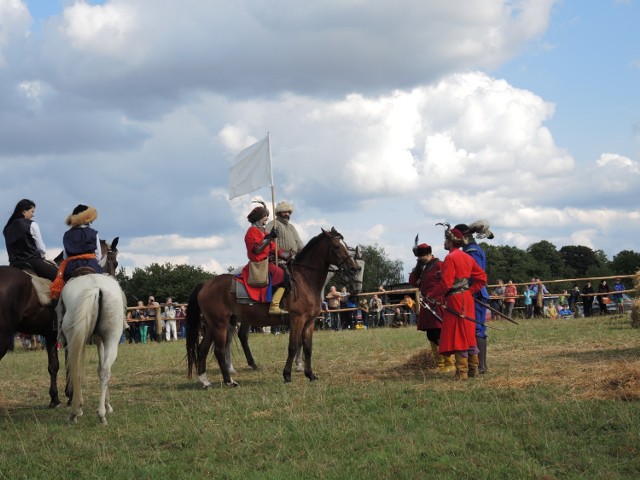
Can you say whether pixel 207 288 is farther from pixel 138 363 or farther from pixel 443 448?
pixel 443 448

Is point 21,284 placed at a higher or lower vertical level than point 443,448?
higher

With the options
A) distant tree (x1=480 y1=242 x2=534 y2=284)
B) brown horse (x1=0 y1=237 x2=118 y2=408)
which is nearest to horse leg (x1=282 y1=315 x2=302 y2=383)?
brown horse (x1=0 y1=237 x2=118 y2=408)

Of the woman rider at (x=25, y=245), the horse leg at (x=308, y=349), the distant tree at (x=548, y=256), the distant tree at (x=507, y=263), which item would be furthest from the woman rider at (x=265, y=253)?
the distant tree at (x=548, y=256)

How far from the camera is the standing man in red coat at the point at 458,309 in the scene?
11055 millimetres

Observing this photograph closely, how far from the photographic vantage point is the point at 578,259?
374 feet

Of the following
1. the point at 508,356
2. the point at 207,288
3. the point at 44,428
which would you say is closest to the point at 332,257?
the point at 207,288

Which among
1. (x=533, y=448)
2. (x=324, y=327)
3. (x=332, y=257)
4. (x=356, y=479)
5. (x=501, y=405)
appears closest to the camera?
(x=356, y=479)

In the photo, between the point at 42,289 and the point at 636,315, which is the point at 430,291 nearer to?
the point at 42,289

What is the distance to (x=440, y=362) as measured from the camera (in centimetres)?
1266

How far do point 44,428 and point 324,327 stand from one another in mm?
23206

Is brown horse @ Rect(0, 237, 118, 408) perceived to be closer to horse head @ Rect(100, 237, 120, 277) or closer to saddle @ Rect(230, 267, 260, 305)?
horse head @ Rect(100, 237, 120, 277)

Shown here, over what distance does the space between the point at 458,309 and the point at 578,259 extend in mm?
109211

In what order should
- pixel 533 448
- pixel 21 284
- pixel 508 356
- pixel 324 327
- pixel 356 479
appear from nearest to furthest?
pixel 356 479 → pixel 533 448 → pixel 21 284 → pixel 508 356 → pixel 324 327

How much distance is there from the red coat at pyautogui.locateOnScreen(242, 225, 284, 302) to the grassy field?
1415mm
